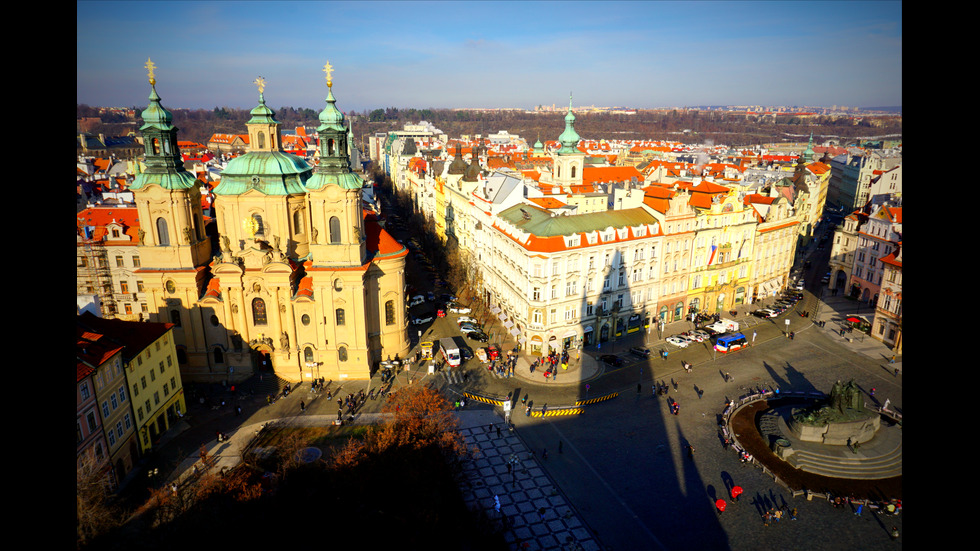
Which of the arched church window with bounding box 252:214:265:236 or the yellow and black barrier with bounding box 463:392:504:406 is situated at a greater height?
the arched church window with bounding box 252:214:265:236

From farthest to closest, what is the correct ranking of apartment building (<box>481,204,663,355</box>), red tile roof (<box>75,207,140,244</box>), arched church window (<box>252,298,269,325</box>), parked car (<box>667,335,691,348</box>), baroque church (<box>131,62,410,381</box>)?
1. red tile roof (<box>75,207,140,244</box>)
2. parked car (<box>667,335,691,348</box>)
3. apartment building (<box>481,204,663,355</box>)
4. arched church window (<box>252,298,269,325</box>)
5. baroque church (<box>131,62,410,381</box>)

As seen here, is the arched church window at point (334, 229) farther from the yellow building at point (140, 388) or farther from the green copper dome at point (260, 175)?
the yellow building at point (140, 388)

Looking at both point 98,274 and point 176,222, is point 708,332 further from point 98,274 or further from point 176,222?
point 98,274

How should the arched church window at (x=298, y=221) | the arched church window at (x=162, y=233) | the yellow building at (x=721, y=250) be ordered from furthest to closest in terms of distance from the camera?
the yellow building at (x=721, y=250) → the arched church window at (x=298, y=221) → the arched church window at (x=162, y=233)

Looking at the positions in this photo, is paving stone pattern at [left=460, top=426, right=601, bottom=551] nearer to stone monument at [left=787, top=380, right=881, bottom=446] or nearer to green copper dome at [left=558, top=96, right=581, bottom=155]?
stone monument at [left=787, top=380, right=881, bottom=446]

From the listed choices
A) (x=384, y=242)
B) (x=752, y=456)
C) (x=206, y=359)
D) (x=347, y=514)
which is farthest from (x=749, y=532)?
(x=206, y=359)

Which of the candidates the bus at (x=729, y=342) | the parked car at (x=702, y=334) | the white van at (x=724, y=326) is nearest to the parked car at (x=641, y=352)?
the parked car at (x=702, y=334)

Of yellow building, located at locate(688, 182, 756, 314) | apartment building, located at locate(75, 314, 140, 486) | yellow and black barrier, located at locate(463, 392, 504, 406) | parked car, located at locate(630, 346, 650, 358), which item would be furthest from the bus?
apartment building, located at locate(75, 314, 140, 486)
